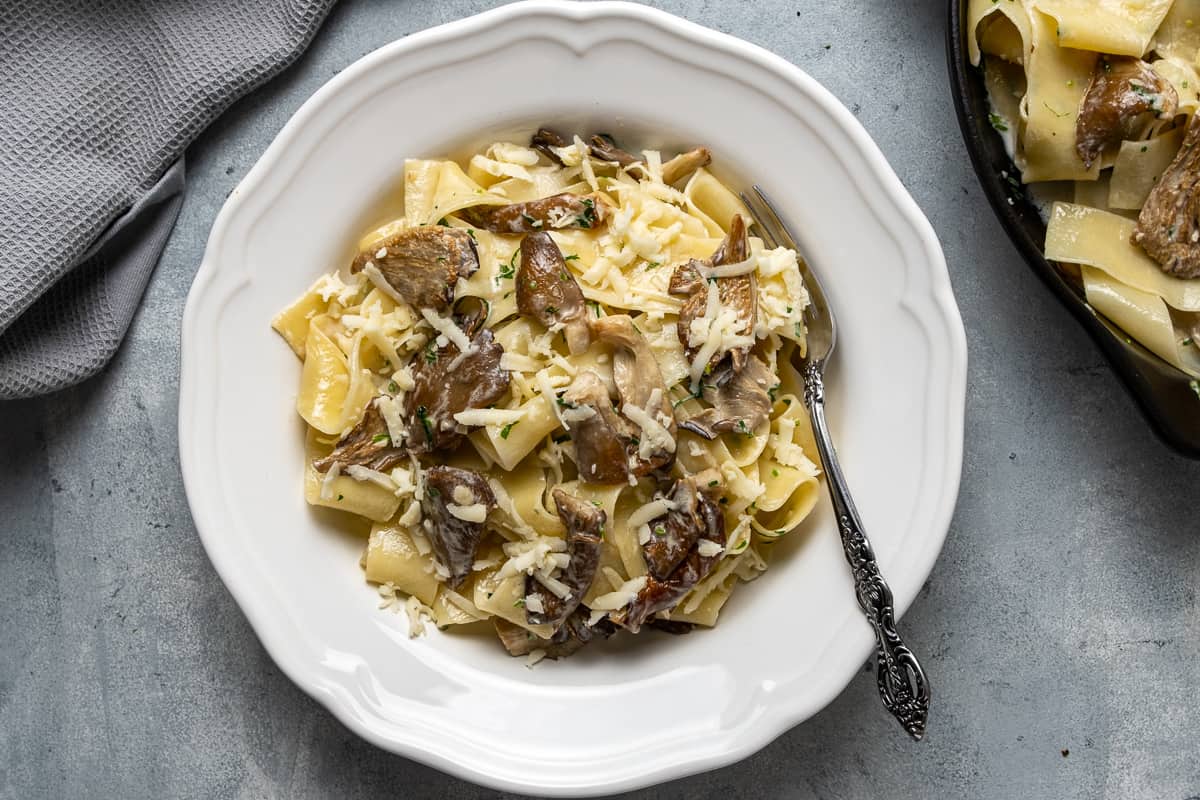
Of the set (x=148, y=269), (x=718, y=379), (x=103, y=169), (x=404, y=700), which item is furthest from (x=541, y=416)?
(x=103, y=169)

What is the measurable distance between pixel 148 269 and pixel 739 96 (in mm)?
2193

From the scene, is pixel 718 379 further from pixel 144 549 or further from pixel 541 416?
A: pixel 144 549

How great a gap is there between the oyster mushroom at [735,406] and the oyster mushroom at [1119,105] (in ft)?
4.34

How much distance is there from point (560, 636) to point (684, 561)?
0.52 metres

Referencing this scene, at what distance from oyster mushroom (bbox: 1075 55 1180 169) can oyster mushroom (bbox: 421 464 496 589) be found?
223cm

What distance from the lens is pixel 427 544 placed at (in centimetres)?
297

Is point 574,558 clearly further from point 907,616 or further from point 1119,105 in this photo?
point 1119,105

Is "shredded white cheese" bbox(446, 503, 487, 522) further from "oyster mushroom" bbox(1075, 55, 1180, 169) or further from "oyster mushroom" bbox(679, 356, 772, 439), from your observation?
"oyster mushroom" bbox(1075, 55, 1180, 169)

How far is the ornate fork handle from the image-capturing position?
2.73m

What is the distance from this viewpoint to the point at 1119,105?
9.50ft

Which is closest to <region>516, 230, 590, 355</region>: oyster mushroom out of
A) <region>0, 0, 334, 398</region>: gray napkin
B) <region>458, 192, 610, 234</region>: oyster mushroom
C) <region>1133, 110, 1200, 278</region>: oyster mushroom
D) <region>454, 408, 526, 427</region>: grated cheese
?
<region>458, 192, 610, 234</region>: oyster mushroom

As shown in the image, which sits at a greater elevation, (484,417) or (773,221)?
(773,221)

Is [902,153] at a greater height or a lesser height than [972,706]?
greater

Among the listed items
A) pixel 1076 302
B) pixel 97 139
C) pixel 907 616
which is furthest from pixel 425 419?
pixel 1076 302
